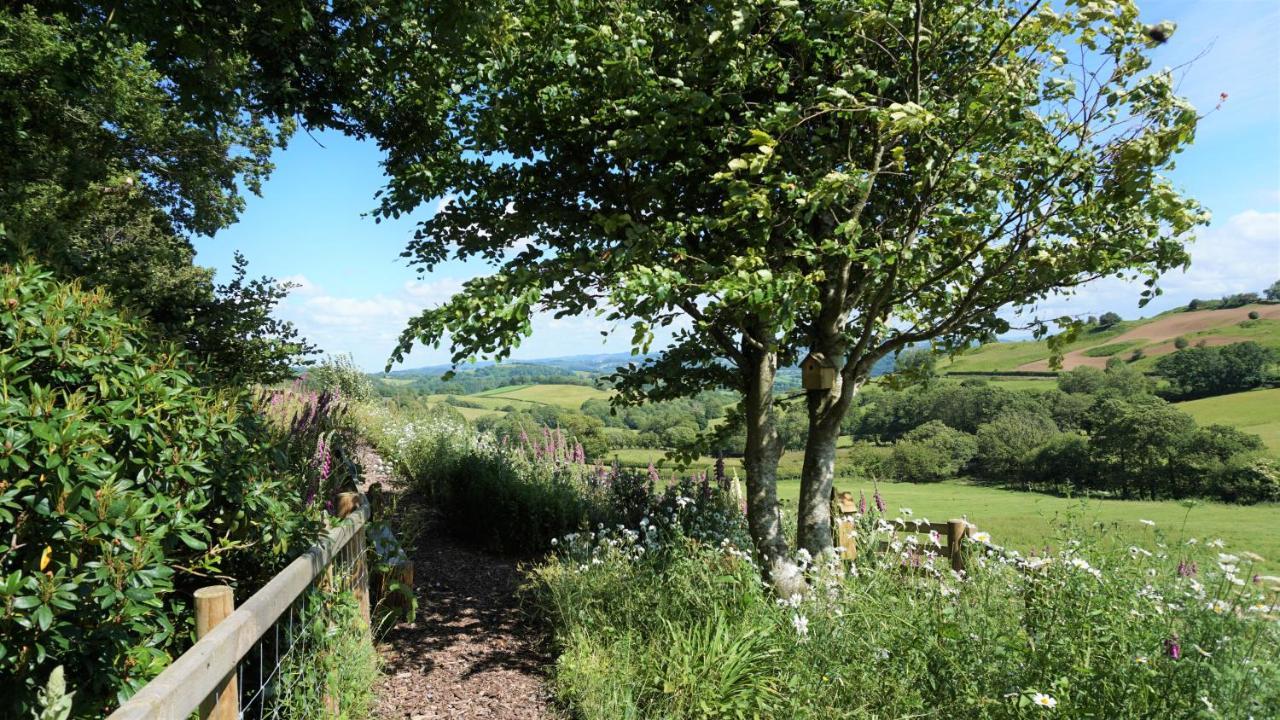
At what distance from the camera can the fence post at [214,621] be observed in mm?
1977

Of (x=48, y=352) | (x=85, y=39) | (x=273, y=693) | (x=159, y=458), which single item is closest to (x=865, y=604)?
(x=273, y=693)

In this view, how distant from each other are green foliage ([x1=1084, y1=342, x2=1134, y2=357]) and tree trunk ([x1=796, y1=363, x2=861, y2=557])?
20652 millimetres

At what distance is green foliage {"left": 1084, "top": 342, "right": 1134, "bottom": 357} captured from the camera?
68.2ft

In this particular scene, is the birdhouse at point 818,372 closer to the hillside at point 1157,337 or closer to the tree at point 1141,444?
the tree at point 1141,444

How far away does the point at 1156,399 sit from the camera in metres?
16.6

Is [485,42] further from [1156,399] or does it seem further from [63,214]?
[1156,399]

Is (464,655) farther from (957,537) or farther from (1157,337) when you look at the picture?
(1157,337)

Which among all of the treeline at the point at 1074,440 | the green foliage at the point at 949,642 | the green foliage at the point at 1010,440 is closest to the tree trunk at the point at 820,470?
the green foliage at the point at 949,642

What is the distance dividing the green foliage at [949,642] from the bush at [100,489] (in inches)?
83.1

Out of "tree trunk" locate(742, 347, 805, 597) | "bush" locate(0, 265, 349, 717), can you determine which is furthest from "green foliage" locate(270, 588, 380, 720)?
"tree trunk" locate(742, 347, 805, 597)

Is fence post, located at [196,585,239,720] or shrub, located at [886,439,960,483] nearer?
fence post, located at [196,585,239,720]

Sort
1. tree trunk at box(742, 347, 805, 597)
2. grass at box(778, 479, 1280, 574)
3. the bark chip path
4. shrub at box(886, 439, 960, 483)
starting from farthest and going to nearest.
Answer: shrub at box(886, 439, 960, 483) → grass at box(778, 479, 1280, 574) → tree trunk at box(742, 347, 805, 597) → the bark chip path

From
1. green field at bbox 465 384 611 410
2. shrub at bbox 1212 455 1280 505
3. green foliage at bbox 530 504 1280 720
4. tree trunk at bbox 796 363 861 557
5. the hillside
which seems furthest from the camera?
green field at bbox 465 384 611 410

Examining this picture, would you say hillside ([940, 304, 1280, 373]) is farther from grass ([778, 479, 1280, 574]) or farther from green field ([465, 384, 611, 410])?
green field ([465, 384, 611, 410])
